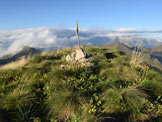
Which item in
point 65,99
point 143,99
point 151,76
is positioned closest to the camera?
point 65,99

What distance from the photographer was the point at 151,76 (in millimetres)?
7430

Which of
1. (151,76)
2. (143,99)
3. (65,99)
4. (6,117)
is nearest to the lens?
(6,117)

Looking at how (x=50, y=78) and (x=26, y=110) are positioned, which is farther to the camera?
(x=50, y=78)

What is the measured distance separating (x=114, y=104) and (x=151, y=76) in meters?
3.94

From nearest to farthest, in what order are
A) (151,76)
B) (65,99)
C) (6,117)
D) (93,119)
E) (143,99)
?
(93,119) → (6,117) → (65,99) → (143,99) → (151,76)

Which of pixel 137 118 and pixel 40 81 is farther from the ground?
pixel 40 81

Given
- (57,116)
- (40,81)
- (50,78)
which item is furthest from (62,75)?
(57,116)

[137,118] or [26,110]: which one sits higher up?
[26,110]

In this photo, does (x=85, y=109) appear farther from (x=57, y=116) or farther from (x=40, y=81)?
(x=40, y=81)

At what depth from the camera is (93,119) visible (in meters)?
3.78

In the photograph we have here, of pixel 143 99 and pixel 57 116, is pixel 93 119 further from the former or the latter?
pixel 143 99

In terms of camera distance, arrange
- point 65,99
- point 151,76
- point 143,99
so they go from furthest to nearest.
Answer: point 151,76 → point 143,99 → point 65,99

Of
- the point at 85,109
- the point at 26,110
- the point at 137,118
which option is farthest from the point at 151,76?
the point at 26,110

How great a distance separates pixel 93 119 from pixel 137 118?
1683 millimetres
